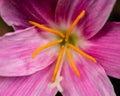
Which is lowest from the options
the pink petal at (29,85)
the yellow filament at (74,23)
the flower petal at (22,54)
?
the pink petal at (29,85)

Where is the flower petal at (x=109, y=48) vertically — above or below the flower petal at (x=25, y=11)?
below

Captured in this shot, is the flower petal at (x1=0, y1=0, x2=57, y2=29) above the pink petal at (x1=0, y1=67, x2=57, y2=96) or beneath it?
above

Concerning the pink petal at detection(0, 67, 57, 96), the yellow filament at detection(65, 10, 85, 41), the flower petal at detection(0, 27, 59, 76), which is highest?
the yellow filament at detection(65, 10, 85, 41)

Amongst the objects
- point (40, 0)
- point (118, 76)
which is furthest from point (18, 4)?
point (118, 76)

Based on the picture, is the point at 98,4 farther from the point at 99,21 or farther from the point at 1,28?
the point at 1,28
